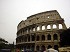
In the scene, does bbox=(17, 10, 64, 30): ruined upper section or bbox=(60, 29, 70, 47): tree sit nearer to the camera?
bbox=(60, 29, 70, 47): tree

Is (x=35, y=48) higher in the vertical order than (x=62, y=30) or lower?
lower

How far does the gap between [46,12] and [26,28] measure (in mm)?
6556

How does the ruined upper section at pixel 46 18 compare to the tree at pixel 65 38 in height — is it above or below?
above

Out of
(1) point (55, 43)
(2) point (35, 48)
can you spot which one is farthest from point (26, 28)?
(1) point (55, 43)

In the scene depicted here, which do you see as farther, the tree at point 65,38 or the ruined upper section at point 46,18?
the ruined upper section at point 46,18

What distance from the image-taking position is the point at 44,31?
31328 mm

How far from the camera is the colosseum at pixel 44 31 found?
99.9 feet

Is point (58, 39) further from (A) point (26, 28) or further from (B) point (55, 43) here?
(A) point (26, 28)

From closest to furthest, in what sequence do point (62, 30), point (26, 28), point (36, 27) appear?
point (62, 30), point (36, 27), point (26, 28)

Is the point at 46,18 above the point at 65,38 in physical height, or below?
above

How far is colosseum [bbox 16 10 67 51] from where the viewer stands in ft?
99.9

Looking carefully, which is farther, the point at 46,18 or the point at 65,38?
the point at 46,18

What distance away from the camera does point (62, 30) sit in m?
30.0

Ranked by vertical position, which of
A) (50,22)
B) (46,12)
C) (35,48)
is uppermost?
(46,12)
